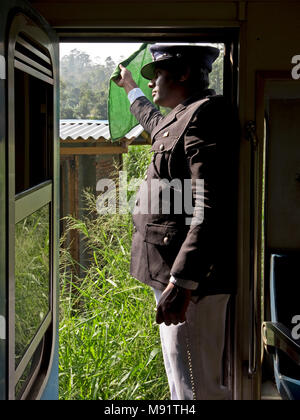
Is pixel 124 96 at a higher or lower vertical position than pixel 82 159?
higher

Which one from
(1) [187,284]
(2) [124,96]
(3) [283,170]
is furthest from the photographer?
(2) [124,96]

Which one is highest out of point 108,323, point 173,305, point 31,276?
point 31,276

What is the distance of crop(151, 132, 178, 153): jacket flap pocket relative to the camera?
99.3 inches

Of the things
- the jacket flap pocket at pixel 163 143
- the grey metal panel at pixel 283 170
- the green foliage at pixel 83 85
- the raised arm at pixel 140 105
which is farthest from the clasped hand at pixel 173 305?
the green foliage at pixel 83 85

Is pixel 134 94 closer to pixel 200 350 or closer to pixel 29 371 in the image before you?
pixel 200 350

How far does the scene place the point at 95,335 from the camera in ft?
11.9

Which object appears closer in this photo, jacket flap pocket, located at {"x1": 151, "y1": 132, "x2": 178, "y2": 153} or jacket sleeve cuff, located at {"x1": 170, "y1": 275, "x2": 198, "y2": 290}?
jacket sleeve cuff, located at {"x1": 170, "y1": 275, "x2": 198, "y2": 290}

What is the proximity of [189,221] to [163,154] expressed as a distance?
30 centimetres

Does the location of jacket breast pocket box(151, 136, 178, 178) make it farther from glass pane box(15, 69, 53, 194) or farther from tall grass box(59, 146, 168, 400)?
tall grass box(59, 146, 168, 400)

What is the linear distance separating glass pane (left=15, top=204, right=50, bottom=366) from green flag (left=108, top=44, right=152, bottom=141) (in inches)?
39.6

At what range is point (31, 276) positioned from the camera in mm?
2123

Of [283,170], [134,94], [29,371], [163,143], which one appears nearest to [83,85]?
→ [134,94]

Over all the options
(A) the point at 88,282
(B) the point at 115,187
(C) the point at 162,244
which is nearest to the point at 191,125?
Answer: (C) the point at 162,244

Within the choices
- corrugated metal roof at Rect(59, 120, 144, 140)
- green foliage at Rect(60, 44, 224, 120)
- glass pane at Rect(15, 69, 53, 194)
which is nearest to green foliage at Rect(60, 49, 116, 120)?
green foliage at Rect(60, 44, 224, 120)
